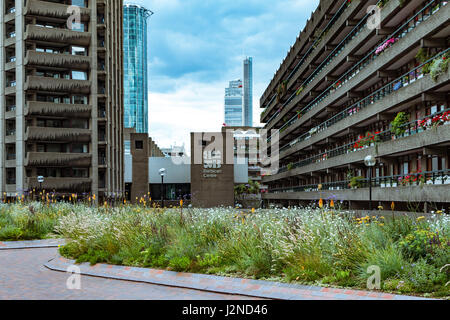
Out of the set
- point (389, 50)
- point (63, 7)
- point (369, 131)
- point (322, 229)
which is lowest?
point (322, 229)

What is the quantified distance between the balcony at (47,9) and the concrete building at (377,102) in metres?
28.6

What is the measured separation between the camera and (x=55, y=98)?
57000mm

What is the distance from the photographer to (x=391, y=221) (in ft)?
34.3

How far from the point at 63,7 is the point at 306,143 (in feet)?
109

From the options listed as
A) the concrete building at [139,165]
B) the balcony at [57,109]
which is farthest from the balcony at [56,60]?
the concrete building at [139,165]

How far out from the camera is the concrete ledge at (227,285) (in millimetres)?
8031

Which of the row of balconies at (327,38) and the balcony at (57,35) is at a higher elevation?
the balcony at (57,35)

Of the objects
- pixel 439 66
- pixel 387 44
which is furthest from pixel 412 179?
pixel 387 44

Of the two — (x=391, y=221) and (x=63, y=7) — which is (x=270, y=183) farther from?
(x=391, y=221)

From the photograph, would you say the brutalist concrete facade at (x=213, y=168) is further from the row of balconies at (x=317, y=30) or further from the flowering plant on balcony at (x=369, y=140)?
the flowering plant on balcony at (x=369, y=140)

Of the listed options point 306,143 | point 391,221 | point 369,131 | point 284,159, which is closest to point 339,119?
point 369,131

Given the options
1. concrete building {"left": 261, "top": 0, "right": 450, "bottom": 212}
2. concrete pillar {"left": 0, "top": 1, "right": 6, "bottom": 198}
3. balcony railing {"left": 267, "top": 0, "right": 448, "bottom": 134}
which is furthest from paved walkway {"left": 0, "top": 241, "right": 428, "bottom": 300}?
concrete pillar {"left": 0, "top": 1, "right": 6, "bottom": 198}
